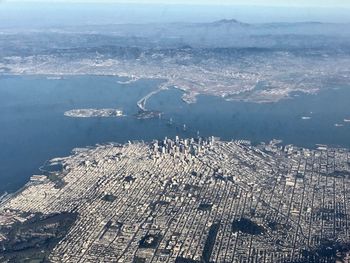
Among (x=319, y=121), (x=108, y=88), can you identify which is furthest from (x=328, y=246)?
(x=108, y=88)

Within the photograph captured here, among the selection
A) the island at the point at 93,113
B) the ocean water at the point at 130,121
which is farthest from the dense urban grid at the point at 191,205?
the island at the point at 93,113

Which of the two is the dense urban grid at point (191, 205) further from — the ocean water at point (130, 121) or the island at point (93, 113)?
the island at point (93, 113)

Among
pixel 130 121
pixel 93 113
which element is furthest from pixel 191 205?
pixel 93 113

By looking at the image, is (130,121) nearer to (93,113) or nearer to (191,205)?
(93,113)

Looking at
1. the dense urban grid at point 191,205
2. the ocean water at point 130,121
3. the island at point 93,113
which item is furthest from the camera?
the island at point 93,113

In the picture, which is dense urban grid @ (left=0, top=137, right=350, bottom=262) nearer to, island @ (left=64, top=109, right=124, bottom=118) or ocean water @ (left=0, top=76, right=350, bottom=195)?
ocean water @ (left=0, top=76, right=350, bottom=195)

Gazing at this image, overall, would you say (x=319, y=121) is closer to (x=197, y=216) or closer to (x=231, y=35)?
(x=197, y=216)

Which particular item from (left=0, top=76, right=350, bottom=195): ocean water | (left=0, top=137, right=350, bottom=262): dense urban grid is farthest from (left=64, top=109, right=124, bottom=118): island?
(left=0, top=137, right=350, bottom=262): dense urban grid
